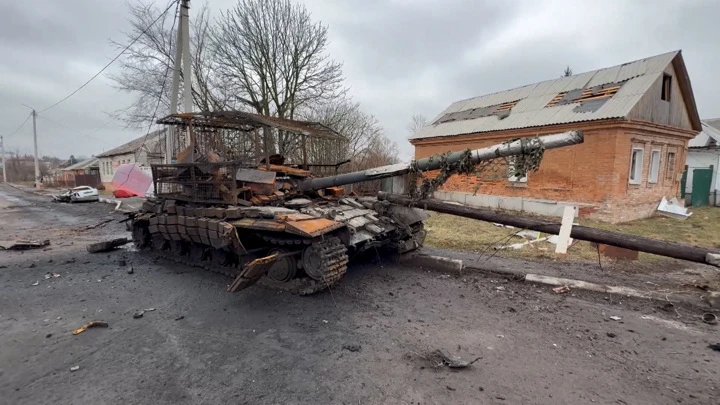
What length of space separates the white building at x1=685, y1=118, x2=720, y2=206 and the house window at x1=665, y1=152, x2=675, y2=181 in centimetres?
564

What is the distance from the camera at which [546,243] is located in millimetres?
8914

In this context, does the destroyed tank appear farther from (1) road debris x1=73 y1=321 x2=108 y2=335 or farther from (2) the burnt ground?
(1) road debris x1=73 y1=321 x2=108 y2=335

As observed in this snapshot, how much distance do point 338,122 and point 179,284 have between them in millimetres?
13534

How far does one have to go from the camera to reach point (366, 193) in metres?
8.33

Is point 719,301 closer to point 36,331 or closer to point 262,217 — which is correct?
point 262,217

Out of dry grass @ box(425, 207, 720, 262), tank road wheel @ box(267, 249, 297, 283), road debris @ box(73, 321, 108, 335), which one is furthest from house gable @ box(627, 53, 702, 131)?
road debris @ box(73, 321, 108, 335)

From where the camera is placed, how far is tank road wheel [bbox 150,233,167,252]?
8.08 metres

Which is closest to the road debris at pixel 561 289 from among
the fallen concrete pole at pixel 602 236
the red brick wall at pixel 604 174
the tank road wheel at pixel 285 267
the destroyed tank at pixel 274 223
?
the fallen concrete pole at pixel 602 236

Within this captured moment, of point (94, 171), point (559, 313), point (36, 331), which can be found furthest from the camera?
point (94, 171)

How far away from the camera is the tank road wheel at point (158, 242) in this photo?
8.08 metres

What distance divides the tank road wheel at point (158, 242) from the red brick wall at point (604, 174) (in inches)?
440

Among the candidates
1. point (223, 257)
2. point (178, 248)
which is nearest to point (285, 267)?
point (223, 257)

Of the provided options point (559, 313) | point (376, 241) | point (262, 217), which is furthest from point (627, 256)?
point (262, 217)

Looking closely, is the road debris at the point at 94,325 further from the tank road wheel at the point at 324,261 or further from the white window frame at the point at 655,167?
the white window frame at the point at 655,167
